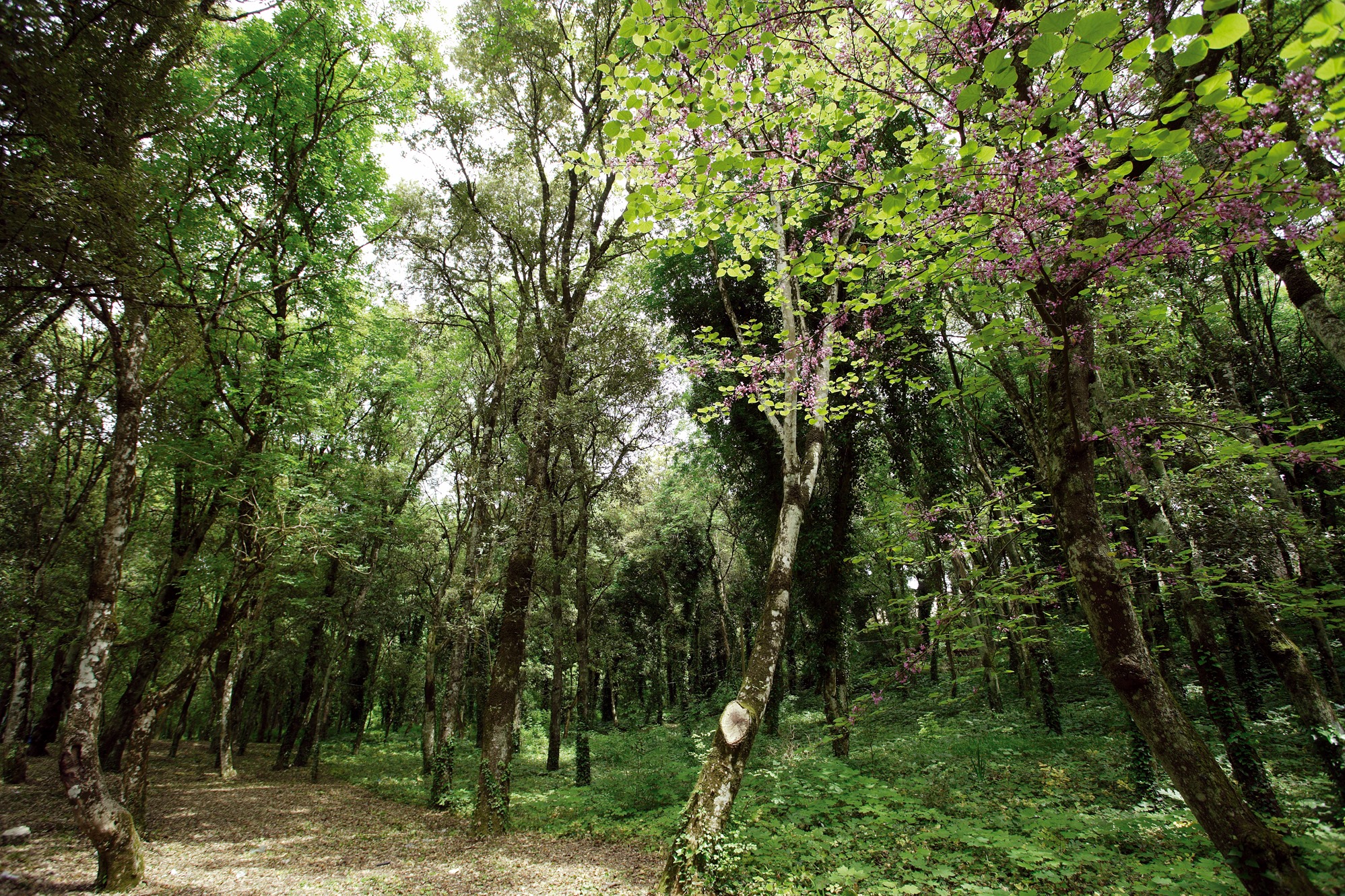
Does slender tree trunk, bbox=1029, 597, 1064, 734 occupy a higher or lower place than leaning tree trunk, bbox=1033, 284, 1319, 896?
lower

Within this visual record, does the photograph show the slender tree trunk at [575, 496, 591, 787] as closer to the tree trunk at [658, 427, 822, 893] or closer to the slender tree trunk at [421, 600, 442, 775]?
the slender tree trunk at [421, 600, 442, 775]

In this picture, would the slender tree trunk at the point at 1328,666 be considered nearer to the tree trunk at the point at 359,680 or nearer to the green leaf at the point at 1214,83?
Result: the green leaf at the point at 1214,83

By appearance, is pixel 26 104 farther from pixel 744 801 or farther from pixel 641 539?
pixel 641 539

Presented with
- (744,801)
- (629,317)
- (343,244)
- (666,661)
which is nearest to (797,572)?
(744,801)

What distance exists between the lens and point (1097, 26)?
235 cm

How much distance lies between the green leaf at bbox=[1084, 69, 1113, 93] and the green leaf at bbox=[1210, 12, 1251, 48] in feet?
1.17

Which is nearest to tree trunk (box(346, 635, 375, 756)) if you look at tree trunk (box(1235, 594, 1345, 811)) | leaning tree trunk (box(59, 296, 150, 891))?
leaning tree trunk (box(59, 296, 150, 891))

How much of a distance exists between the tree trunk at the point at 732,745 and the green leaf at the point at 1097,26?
5.20m

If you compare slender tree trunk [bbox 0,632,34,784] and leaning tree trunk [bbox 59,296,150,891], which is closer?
leaning tree trunk [bbox 59,296,150,891]

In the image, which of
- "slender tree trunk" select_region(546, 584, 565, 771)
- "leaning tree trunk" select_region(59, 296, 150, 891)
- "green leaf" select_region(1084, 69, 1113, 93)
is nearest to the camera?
"green leaf" select_region(1084, 69, 1113, 93)

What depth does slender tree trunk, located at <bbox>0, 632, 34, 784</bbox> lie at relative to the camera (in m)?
11.0

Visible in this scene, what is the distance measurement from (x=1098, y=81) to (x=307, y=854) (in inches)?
503

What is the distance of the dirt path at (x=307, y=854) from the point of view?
6.36 metres

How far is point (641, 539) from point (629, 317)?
42.5ft
